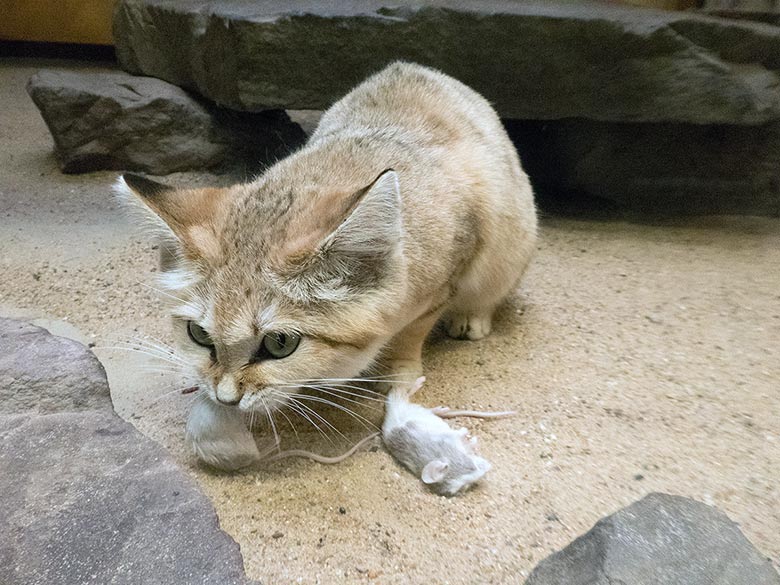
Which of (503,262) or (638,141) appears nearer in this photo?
(503,262)

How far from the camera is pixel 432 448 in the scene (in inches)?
82.7

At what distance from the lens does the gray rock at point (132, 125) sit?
16.0 ft

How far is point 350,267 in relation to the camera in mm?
1890

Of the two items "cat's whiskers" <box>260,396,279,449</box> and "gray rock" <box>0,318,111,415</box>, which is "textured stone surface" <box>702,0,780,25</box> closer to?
"cat's whiskers" <box>260,396,279,449</box>

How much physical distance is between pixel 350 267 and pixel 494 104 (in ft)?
8.69

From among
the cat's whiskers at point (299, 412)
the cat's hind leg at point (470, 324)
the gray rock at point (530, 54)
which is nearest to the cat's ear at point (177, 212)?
the cat's whiskers at point (299, 412)

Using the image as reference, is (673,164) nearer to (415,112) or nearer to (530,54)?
(530,54)

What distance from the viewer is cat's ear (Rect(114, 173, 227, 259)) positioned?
190 cm

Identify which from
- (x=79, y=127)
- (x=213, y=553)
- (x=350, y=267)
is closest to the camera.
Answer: (x=213, y=553)

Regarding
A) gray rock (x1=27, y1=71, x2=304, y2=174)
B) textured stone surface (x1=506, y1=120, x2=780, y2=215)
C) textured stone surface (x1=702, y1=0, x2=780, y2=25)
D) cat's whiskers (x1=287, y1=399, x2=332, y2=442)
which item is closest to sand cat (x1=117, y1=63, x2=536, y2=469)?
cat's whiskers (x1=287, y1=399, x2=332, y2=442)

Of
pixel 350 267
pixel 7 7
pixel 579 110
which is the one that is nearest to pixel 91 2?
pixel 7 7

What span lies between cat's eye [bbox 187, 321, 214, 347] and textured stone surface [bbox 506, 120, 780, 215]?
3.63 m

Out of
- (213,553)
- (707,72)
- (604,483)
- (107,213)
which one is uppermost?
(707,72)

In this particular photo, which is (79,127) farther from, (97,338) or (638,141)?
(638,141)
